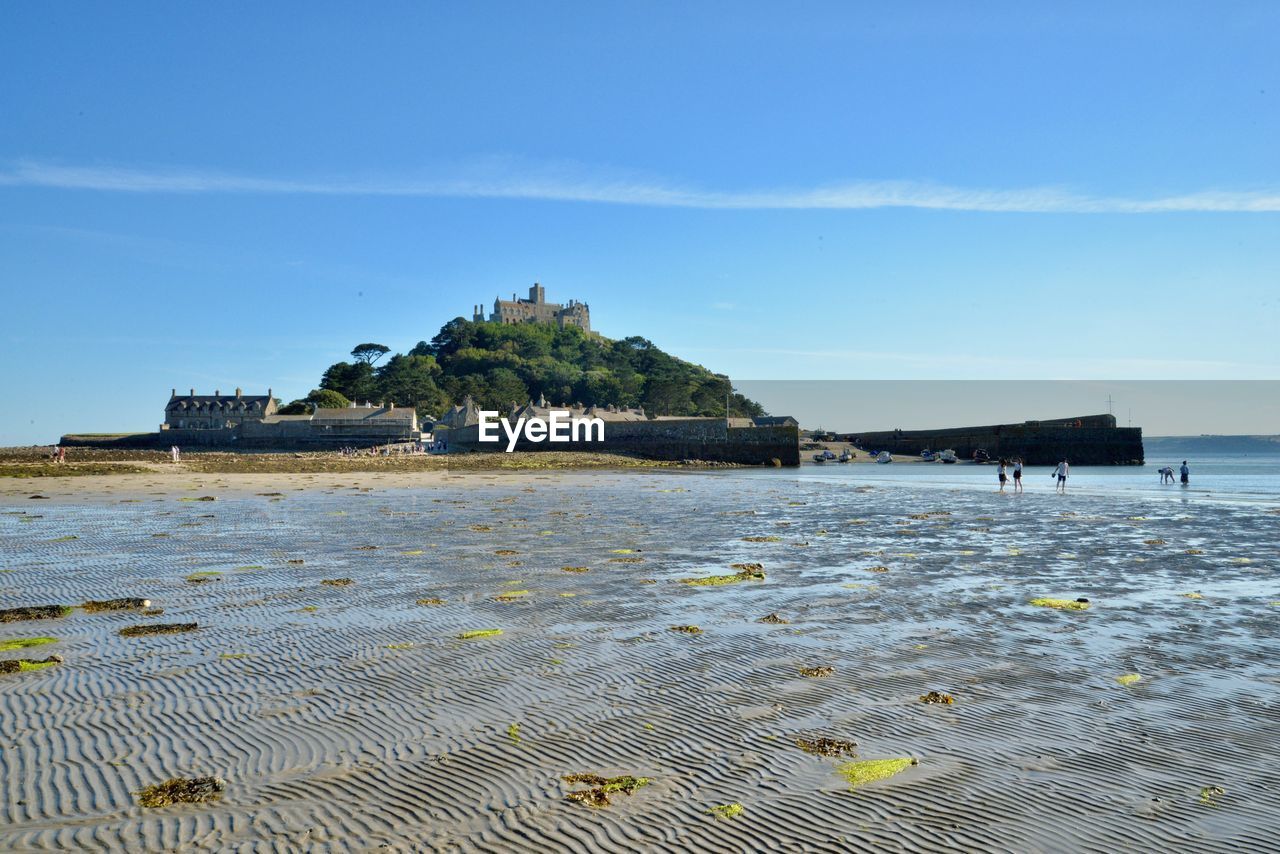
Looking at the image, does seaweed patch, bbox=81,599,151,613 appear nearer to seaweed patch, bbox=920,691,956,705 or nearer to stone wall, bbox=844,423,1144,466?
seaweed patch, bbox=920,691,956,705

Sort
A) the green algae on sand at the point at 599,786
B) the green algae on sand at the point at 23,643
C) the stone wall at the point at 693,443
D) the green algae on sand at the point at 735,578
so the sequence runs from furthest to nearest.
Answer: the stone wall at the point at 693,443
the green algae on sand at the point at 735,578
the green algae on sand at the point at 23,643
the green algae on sand at the point at 599,786

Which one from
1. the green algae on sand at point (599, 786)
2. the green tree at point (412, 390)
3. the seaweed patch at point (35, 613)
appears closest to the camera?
the green algae on sand at point (599, 786)

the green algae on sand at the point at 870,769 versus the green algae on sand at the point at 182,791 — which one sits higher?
the green algae on sand at the point at 182,791

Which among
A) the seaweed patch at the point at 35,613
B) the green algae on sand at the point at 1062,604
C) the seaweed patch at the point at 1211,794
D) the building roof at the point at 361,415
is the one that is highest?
the building roof at the point at 361,415

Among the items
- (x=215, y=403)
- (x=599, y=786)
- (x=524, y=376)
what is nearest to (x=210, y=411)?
(x=215, y=403)

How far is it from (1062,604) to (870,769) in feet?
25.6

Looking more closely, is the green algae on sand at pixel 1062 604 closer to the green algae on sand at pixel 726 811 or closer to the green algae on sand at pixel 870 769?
the green algae on sand at pixel 870 769

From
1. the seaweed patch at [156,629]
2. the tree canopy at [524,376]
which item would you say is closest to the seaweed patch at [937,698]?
the seaweed patch at [156,629]

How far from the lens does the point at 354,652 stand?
9.76m

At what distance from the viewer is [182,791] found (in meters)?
5.74

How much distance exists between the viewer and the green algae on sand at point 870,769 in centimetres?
613

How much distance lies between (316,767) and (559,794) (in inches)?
72.1

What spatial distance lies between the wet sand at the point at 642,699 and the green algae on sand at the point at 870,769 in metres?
0.10

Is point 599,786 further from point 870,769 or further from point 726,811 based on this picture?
point 870,769
